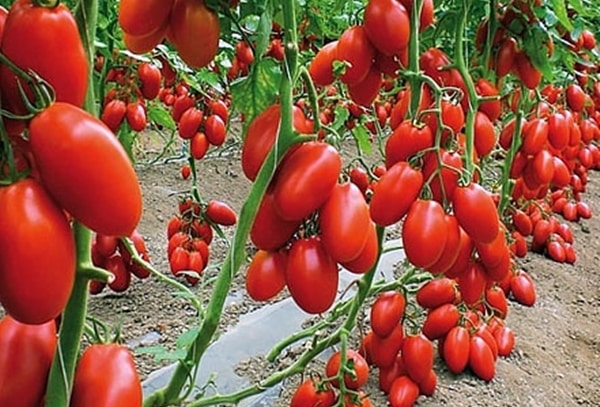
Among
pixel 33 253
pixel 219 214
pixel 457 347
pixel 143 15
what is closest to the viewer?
pixel 33 253

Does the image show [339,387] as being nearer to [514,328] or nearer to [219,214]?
[219,214]

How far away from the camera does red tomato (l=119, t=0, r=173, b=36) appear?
678 mm

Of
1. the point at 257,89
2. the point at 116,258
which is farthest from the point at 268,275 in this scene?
the point at 116,258

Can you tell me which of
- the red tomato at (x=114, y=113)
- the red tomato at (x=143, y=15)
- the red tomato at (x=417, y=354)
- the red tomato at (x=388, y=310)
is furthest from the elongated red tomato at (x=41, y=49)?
the red tomato at (x=114, y=113)

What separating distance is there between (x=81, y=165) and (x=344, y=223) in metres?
0.35

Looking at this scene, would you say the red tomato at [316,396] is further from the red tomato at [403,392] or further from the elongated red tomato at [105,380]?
the elongated red tomato at [105,380]

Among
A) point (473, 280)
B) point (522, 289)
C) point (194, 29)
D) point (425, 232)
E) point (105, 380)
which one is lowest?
point (522, 289)

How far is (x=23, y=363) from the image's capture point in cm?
52

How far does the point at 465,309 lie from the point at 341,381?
642 millimetres

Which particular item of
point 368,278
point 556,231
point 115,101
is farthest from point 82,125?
point 556,231

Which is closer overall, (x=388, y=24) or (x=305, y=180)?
(x=305, y=180)

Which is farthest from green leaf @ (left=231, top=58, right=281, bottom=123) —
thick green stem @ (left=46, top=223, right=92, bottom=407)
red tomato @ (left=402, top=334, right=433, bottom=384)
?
red tomato @ (left=402, top=334, right=433, bottom=384)

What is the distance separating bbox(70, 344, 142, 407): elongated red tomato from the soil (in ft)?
3.56

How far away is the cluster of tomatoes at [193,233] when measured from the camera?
220cm
